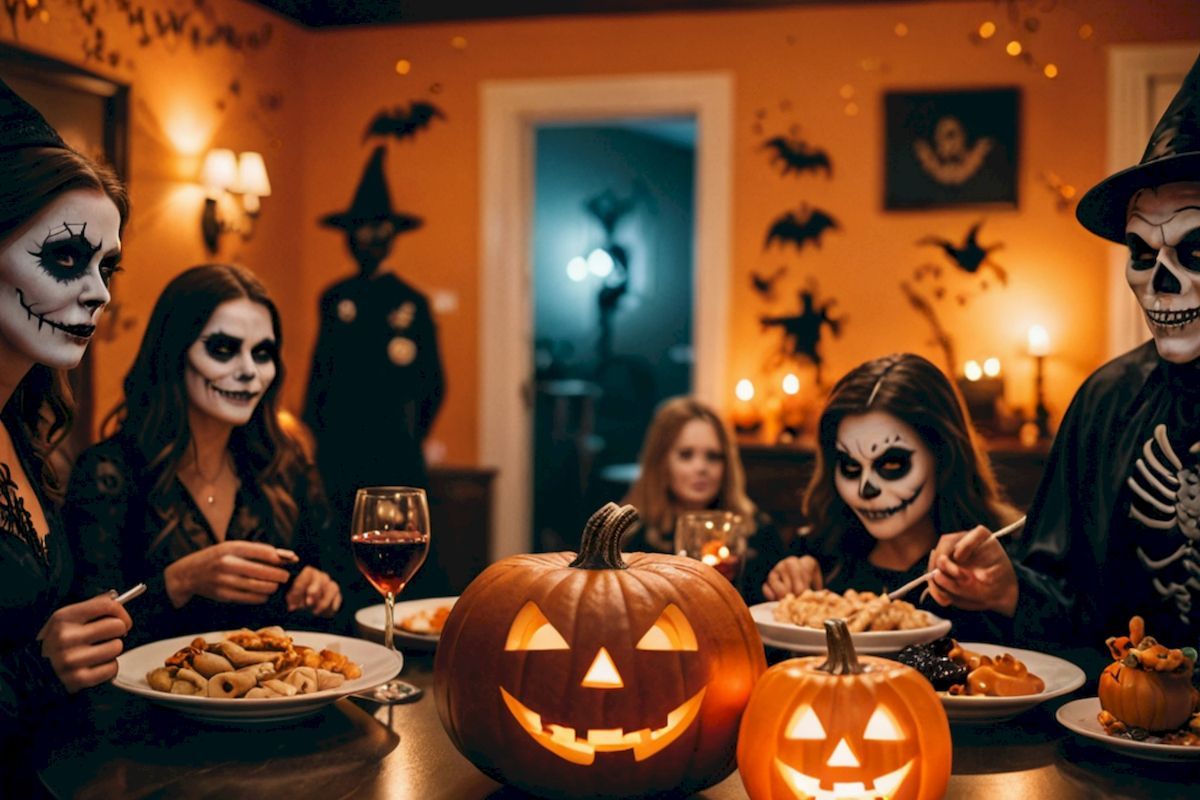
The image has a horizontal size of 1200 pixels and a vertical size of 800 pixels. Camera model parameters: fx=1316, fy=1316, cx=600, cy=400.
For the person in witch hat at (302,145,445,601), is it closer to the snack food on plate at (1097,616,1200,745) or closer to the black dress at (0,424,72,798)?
the black dress at (0,424,72,798)

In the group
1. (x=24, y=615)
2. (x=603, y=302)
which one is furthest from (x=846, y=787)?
(x=603, y=302)

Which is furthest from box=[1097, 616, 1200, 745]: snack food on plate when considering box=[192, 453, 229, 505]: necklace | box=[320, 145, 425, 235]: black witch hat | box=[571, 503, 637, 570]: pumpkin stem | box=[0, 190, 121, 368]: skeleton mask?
box=[320, 145, 425, 235]: black witch hat

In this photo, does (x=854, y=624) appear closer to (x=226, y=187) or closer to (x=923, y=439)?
(x=923, y=439)

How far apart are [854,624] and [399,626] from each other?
614 millimetres

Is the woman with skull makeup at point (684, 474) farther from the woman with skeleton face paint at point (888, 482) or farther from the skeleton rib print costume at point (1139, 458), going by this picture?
the skeleton rib print costume at point (1139, 458)

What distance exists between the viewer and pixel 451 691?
1241 mm

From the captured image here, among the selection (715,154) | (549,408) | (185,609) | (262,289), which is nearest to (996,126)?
(715,154)

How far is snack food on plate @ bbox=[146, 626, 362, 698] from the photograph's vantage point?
1.37m

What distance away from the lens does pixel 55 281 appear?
1505 mm

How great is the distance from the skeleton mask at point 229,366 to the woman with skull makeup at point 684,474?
4.54 ft

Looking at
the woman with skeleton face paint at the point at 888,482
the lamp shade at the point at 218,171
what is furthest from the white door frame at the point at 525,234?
the woman with skeleton face paint at the point at 888,482

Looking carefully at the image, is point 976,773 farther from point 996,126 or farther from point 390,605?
point 996,126

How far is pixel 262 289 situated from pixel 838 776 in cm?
144

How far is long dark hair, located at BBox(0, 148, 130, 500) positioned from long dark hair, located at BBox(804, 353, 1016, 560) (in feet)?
3.77
